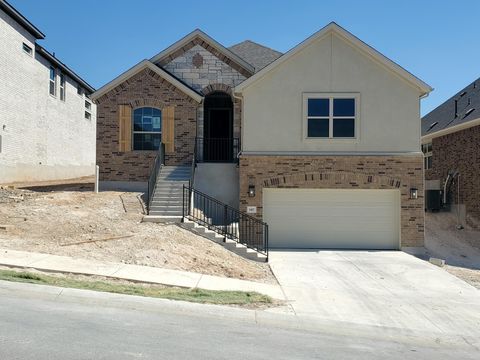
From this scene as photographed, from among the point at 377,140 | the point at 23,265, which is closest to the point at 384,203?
the point at 377,140

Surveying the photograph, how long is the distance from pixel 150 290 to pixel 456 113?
1976 centimetres

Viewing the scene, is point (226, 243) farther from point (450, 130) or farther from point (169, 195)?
point (450, 130)

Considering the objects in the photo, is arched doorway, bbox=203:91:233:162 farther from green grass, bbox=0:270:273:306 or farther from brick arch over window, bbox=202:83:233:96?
green grass, bbox=0:270:273:306

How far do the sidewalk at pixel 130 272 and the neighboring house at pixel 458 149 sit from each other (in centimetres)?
1331

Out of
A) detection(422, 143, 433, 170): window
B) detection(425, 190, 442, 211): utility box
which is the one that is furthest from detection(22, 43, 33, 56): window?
detection(422, 143, 433, 170): window

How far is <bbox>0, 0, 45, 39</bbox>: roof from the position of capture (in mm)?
22047

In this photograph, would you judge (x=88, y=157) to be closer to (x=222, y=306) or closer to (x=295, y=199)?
(x=295, y=199)

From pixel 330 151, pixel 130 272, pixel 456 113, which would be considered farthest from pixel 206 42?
pixel 130 272

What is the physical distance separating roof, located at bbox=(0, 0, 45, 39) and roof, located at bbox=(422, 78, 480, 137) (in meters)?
20.7

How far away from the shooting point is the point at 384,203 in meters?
18.1

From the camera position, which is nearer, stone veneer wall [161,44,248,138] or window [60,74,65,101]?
stone veneer wall [161,44,248,138]

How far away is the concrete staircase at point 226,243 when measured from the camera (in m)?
14.6

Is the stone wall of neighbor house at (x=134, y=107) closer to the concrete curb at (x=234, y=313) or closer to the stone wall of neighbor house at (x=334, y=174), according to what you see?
the stone wall of neighbor house at (x=334, y=174)

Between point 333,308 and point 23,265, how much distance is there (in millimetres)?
6534
